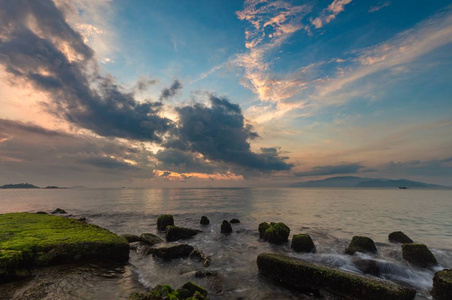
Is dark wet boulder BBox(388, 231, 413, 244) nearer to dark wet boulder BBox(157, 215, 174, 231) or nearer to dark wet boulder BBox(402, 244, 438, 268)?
dark wet boulder BBox(402, 244, 438, 268)

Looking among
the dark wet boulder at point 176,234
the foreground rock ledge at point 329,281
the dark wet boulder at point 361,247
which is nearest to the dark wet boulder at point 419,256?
the dark wet boulder at point 361,247

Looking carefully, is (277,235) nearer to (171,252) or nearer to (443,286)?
(171,252)

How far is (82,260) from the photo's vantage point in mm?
11844

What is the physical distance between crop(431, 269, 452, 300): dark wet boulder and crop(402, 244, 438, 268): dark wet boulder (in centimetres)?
508

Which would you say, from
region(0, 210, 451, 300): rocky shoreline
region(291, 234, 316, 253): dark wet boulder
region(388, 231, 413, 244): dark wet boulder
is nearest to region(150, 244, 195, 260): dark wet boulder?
region(0, 210, 451, 300): rocky shoreline

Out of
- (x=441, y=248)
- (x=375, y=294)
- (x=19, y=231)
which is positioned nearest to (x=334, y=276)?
(x=375, y=294)

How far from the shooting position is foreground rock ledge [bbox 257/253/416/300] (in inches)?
323

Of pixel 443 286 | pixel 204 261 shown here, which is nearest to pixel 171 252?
pixel 204 261

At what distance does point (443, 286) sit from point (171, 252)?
46.2 ft

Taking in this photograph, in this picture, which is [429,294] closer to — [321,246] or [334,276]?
[334,276]

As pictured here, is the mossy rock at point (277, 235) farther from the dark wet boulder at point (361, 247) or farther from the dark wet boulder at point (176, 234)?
the dark wet boulder at point (176, 234)

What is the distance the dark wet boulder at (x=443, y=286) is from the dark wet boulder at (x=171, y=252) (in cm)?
1327

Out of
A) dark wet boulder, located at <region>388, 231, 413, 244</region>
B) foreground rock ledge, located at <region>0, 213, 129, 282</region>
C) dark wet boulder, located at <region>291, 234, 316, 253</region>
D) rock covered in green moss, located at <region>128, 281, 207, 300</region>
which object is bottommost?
dark wet boulder, located at <region>388, 231, 413, 244</region>

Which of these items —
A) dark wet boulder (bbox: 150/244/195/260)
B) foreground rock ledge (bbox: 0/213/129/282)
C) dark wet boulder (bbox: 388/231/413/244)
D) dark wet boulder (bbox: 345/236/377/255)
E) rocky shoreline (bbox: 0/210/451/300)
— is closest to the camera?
rocky shoreline (bbox: 0/210/451/300)
